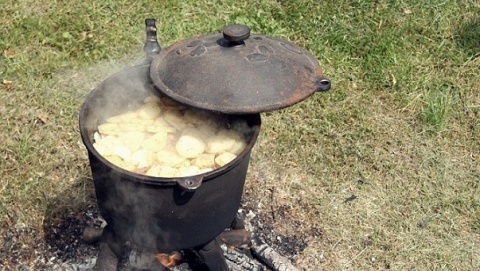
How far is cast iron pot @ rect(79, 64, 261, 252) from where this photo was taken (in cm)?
250

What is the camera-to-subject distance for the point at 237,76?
255 centimetres

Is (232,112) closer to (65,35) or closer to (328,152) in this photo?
(328,152)

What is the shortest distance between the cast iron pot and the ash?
2.19ft

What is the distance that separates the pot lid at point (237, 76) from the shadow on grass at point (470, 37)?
2.94m

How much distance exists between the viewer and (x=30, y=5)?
5.30m

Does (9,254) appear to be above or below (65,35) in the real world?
below

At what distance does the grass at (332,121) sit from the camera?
151 inches

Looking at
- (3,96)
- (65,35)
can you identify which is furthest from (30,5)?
(3,96)

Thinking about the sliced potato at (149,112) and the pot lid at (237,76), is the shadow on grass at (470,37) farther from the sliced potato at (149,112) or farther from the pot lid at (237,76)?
the sliced potato at (149,112)

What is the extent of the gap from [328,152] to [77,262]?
1.92 meters

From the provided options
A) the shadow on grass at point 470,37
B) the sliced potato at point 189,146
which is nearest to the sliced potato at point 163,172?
the sliced potato at point 189,146

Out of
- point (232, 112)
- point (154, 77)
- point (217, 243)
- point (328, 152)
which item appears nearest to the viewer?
point (232, 112)

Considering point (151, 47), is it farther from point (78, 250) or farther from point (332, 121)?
point (332, 121)

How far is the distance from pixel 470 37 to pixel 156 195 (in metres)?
3.79
